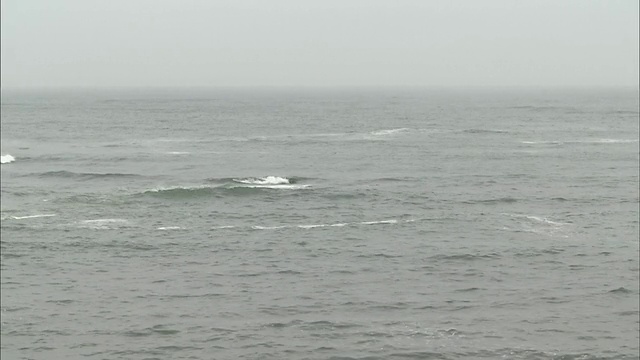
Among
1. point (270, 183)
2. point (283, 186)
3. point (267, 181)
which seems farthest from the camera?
point (267, 181)

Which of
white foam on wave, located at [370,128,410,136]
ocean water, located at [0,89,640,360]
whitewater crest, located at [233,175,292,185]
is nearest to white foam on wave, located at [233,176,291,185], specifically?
whitewater crest, located at [233,175,292,185]

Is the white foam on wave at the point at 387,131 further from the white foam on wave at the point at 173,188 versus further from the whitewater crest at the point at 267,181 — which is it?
the white foam on wave at the point at 173,188

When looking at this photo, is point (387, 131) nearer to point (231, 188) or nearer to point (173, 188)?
point (231, 188)

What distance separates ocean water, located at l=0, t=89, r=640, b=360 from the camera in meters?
34.6

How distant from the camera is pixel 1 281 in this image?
42.1 meters

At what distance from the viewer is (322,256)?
1873 inches

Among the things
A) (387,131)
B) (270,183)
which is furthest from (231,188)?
(387,131)

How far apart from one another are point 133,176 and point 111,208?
1686 cm

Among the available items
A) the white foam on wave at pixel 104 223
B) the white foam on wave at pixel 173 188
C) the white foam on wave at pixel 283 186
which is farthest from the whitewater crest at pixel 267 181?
the white foam on wave at pixel 104 223

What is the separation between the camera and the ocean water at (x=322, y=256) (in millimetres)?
34625

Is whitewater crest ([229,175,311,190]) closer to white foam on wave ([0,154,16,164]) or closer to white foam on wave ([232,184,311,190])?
white foam on wave ([232,184,311,190])

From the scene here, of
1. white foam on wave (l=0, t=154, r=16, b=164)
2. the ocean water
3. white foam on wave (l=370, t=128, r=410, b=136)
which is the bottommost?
the ocean water

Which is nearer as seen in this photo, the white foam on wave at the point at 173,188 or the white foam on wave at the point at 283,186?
the white foam on wave at the point at 173,188

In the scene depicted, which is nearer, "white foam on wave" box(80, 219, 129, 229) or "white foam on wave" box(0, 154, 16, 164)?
"white foam on wave" box(80, 219, 129, 229)
